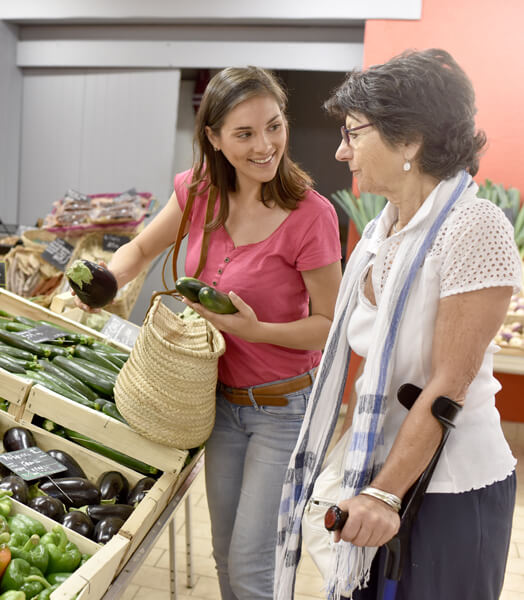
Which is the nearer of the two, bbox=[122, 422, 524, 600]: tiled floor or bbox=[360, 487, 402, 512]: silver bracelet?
bbox=[360, 487, 402, 512]: silver bracelet

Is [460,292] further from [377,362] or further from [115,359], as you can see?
[115,359]

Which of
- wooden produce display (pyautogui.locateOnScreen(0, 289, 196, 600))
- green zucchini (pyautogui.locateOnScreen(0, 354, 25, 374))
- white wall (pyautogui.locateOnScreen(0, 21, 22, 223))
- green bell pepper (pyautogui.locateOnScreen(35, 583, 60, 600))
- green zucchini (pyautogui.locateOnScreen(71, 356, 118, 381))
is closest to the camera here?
green bell pepper (pyautogui.locateOnScreen(35, 583, 60, 600))

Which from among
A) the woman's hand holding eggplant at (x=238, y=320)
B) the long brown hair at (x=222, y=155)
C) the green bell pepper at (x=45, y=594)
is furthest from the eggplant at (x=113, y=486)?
the long brown hair at (x=222, y=155)

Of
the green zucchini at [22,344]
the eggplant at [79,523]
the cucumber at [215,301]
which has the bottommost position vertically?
the eggplant at [79,523]

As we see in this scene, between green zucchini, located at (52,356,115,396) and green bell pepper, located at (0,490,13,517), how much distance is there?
0.55m

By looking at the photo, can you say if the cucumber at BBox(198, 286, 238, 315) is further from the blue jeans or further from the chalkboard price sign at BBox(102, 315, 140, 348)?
the chalkboard price sign at BBox(102, 315, 140, 348)

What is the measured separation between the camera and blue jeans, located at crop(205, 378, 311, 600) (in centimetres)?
177

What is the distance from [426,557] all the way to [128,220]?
3.32 meters

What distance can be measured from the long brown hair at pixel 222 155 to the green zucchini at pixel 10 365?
31.7 inches

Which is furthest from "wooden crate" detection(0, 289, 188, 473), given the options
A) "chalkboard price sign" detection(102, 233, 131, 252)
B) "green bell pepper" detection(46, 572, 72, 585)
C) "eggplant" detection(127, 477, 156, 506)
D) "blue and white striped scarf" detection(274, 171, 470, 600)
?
"chalkboard price sign" detection(102, 233, 131, 252)

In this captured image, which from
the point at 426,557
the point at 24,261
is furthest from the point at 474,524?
the point at 24,261

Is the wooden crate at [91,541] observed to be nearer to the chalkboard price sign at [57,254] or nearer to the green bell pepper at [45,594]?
the green bell pepper at [45,594]

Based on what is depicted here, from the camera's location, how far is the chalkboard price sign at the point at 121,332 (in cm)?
279

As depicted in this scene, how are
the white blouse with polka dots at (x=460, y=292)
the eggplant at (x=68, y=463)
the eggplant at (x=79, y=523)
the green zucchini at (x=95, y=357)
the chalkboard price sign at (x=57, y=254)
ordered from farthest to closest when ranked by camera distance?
the chalkboard price sign at (x=57, y=254) → the green zucchini at (x=95, y=357) → the eggplant at (x=68, y=463) → the eggplant at (x=79, y=523) → the white blouse with polka dots at (x=460, y=292)
